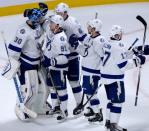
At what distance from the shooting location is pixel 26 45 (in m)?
4.37

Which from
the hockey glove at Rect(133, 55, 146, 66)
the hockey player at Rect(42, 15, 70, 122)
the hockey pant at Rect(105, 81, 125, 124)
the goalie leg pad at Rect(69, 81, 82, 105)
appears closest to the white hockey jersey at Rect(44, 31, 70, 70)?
the hockey player at Rect(42, 15, 70, 122)

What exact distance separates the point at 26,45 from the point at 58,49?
1.11 ft

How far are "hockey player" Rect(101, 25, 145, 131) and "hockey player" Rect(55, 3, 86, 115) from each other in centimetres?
41

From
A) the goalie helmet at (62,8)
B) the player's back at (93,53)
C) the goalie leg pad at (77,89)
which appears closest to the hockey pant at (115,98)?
the player's back at (93,53)

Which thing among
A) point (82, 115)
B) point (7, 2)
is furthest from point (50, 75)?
point (7, 2)

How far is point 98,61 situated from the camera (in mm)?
4258

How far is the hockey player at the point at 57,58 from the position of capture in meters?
4.20

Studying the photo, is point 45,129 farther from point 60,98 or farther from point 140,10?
point 140,10

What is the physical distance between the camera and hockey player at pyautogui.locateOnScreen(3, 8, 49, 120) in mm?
4297

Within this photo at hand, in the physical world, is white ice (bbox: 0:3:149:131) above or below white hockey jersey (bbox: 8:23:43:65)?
below

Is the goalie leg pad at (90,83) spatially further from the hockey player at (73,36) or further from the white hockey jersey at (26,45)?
the white hockey jersey at (26,45)

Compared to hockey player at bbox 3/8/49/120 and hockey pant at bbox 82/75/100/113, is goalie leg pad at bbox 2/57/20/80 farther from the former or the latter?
hockey pant at bbox 82/75/100/113

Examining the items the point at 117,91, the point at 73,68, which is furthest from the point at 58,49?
the point at 117,91

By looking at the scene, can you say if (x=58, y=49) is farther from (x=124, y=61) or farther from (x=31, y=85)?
(x=124, y=61)
